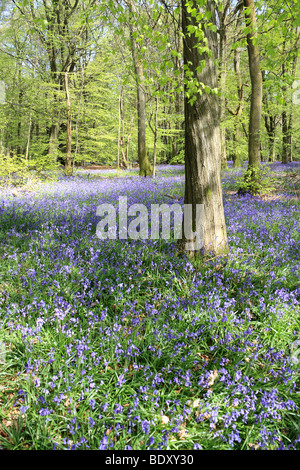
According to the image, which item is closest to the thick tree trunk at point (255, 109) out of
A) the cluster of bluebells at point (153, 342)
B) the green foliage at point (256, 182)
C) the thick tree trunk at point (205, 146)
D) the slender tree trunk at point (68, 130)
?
the green foliage at point (256, 182)

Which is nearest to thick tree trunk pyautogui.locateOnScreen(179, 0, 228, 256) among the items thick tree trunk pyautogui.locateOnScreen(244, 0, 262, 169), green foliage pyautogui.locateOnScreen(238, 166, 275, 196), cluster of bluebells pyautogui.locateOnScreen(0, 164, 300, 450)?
cluster of bluebells pyautogui.locateOnScreen(0, 164, 300, 450)

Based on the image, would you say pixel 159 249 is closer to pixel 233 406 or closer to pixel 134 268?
pixel 134 268

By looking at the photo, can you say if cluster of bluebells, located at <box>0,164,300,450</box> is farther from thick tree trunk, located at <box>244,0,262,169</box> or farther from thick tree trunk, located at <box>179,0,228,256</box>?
thick tree trunk, located at <box>244,0,262,169</box>

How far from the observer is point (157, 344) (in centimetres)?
275

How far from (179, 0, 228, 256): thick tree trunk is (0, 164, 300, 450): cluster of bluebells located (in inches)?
21.1

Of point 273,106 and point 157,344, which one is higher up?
point 273,106

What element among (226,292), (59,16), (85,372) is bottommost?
(85,372)

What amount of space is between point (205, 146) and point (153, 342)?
9.28ft

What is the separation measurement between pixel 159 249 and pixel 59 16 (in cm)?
2005

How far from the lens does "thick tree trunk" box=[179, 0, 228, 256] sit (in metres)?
3.98

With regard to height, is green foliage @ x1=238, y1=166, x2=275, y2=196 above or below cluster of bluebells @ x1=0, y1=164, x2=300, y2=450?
above

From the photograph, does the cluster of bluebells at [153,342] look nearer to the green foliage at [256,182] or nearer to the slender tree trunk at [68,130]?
the green foliage at [256,182]

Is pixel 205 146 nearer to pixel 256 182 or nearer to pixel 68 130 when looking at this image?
pixel 256 182
